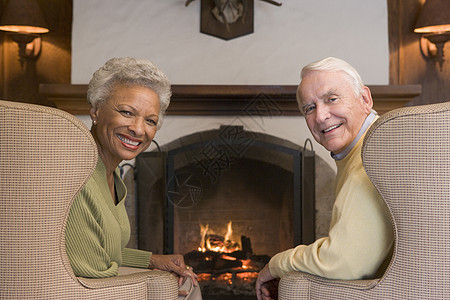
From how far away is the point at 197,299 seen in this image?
1.63 metres

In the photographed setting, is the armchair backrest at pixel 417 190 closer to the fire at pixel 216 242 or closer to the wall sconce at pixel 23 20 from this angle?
the fire at pixel 216 242

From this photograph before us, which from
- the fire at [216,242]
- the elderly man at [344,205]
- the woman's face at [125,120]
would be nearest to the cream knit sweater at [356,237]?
the elderly man at [344,205]

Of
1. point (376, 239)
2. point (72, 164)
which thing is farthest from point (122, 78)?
point (376, 239)

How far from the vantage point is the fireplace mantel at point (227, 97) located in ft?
9.43

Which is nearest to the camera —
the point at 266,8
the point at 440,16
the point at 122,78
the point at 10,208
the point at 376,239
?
the point at 10,208

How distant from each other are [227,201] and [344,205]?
2.03m

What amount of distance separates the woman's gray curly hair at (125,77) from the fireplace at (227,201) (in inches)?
55.4

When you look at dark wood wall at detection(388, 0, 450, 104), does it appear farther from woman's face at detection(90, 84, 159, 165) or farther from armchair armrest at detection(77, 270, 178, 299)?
armchair armrest at detection(77, 270, 178, 299)

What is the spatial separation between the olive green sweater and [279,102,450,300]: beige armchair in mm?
685

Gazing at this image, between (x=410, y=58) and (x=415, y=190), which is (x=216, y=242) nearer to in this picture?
(x=410, y=58)

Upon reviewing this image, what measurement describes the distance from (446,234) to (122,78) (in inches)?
39.9

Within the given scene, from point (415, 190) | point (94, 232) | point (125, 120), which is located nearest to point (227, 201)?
point (125, 120)

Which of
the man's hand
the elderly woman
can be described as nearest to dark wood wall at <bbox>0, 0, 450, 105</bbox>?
the elderly woman

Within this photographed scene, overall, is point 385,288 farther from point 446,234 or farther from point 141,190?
point 141,190
